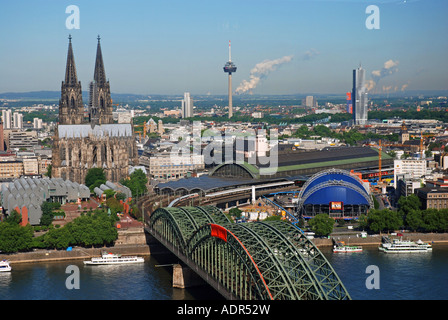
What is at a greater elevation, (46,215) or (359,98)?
(359,98)

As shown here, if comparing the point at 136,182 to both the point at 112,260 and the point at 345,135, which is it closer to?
the point at 112,260

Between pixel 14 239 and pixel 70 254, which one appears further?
pixel 70 254

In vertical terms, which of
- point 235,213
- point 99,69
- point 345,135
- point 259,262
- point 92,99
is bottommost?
point 235,213

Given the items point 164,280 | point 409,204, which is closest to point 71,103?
point 409,204

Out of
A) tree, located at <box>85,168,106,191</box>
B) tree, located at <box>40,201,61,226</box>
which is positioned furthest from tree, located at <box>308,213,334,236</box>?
tree, located at <box>85,168,106,191</box>

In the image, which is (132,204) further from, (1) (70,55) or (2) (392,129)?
(2) (392,129)

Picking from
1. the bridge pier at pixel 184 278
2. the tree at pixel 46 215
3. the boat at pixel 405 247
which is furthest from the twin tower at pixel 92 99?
the bridge pier at pixel 184 278

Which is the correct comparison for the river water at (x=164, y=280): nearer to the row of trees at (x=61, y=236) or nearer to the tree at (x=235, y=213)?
the row of trees at (x=61, y=236)
